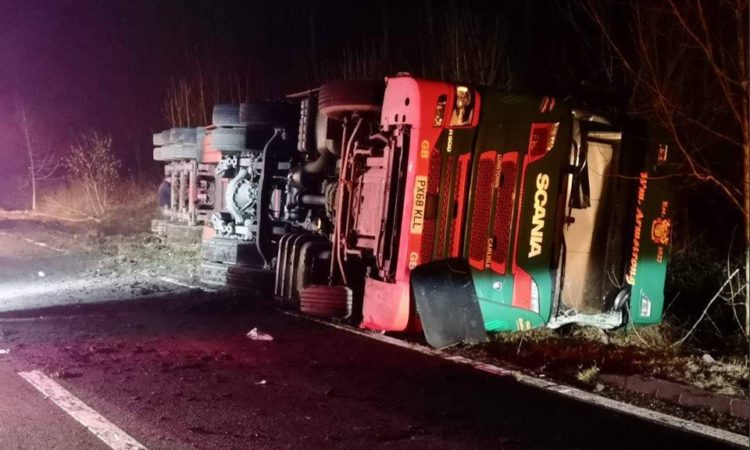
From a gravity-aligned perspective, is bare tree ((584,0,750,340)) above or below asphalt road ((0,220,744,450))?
above

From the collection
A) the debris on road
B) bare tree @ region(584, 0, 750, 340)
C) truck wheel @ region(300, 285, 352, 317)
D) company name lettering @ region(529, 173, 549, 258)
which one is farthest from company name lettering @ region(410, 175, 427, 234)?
bare tree @ region(584, 0, 750, 340)

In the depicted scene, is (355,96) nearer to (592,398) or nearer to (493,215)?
(493,215)

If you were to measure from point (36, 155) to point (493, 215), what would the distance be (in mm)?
35689

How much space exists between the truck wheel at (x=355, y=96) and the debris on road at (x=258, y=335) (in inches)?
94.3

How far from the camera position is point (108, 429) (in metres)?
3.92

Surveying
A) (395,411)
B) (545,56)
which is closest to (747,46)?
(395,411)

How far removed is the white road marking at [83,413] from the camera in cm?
371

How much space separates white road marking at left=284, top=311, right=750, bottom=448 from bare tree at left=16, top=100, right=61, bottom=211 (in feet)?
110

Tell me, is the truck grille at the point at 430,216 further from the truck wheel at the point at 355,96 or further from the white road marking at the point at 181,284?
the white road marking at the point at 181,284

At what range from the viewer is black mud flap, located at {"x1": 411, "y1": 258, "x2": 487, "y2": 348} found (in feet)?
19.4

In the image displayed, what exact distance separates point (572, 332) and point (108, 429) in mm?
4420

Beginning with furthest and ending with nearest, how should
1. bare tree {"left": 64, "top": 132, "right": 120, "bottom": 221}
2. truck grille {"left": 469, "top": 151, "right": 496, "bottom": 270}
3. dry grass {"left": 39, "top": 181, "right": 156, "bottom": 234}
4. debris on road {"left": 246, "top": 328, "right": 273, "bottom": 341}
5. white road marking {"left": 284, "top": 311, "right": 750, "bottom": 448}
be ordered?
bare tree {"left": 64, "top": 132, "right": 120, "bottom": 221} → dry grass {"left": 39, "top": 181, "right": 156, "bottom": 234} → debris on road {"left": 246, "top": 328, "right": 273, "bottom": 341} → truck grille {"left": 469, "top": 151, "right": 496, "bottom": 270} → white road marking {"left": 284, "top": 311, "right": 750, "bottom": 448}

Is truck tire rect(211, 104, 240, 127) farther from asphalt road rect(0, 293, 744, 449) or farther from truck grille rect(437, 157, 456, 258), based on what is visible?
truck grille rect(437, 157, 456, 258)

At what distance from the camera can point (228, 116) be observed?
398 inches
